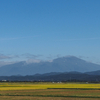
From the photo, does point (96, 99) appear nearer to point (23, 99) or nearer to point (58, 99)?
point (58, 99)

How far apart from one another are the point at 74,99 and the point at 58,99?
2.63 metres

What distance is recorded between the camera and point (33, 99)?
158ft

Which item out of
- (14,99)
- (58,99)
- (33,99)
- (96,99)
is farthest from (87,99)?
(14,99)

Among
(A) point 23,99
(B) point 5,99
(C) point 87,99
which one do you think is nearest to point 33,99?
(A) point 23,99

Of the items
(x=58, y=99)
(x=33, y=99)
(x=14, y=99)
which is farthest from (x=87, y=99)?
(x=14, y=99)

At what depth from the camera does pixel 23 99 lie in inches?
1897

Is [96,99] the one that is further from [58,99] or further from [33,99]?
[33,99]

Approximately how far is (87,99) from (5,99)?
44.3ft

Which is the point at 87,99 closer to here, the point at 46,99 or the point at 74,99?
the point at 74,99

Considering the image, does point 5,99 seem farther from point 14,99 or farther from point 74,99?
point 74,99

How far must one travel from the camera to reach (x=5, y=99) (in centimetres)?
4844

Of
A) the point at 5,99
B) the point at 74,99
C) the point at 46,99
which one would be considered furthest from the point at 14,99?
the point at 74,99

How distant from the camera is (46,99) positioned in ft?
159

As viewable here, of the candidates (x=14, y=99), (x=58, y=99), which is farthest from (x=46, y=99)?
(x=14, y=99)
